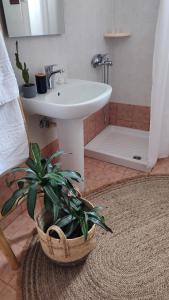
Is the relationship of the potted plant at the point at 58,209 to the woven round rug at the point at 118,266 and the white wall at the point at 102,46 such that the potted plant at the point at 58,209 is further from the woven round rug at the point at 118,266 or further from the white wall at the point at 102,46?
the white wall at the point at 102,46

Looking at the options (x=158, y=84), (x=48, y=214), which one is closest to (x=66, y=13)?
(x=158, y=84)

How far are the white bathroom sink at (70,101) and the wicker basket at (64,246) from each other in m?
0.59

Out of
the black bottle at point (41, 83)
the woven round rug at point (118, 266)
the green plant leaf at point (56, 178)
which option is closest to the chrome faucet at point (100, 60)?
the black bottle at point (41, 83)

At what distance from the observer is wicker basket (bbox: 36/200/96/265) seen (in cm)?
108

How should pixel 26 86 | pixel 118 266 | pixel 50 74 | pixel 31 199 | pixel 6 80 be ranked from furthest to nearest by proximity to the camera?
pixel 50 74, pixel 26 86, pixel 118 266, pixel 6 80, pixel 31 199

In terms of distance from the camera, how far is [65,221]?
3.75 feet

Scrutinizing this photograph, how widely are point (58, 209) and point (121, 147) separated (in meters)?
1.50

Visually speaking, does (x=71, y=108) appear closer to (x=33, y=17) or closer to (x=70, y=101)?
(x=70, y=101)

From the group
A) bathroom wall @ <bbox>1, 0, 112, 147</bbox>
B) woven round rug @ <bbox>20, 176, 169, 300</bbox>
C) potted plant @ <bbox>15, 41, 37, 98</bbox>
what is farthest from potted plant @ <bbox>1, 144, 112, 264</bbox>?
bathroom wall @ <bbox>1, 0, 112, 147</bbox>

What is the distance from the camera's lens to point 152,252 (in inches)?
52.1

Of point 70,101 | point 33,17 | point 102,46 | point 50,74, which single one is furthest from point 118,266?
point 102,46

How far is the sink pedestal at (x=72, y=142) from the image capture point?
1550 mm

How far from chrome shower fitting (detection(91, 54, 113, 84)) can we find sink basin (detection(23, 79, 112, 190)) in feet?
1.97

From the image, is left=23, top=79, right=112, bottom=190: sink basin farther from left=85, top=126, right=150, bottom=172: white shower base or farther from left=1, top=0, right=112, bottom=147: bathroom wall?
left=85, top=126, right=150, bottom=172: white shower base
